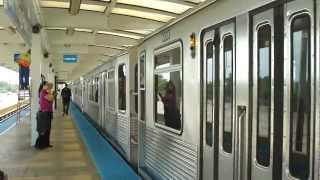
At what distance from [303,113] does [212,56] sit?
5.67ft

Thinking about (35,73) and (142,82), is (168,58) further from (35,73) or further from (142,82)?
(35,73)

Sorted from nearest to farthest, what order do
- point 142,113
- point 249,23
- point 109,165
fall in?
point 249,23 < point 142,113 < point 109,165

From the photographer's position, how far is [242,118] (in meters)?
3.84

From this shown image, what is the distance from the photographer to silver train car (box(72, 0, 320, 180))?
121 inches

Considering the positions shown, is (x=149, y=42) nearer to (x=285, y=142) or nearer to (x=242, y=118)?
(x=242, y=118)

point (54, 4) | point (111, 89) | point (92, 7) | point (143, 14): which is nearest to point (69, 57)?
point (143, 14)

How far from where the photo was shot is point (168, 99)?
6.54 meters

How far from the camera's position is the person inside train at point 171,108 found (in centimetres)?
602

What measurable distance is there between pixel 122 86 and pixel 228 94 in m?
7.37

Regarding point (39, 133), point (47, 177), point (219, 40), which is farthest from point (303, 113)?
point (39, 133)

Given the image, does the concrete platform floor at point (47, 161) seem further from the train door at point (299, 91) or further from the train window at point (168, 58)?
the train door at point (299, 91)

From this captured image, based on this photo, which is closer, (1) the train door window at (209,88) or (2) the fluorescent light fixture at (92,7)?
(1) the train door window at (209,88)

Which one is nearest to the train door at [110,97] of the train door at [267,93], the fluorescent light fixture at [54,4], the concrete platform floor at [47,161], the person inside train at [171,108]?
the concrete platform floor at [47,161]

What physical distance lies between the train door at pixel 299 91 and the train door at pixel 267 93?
104mm
